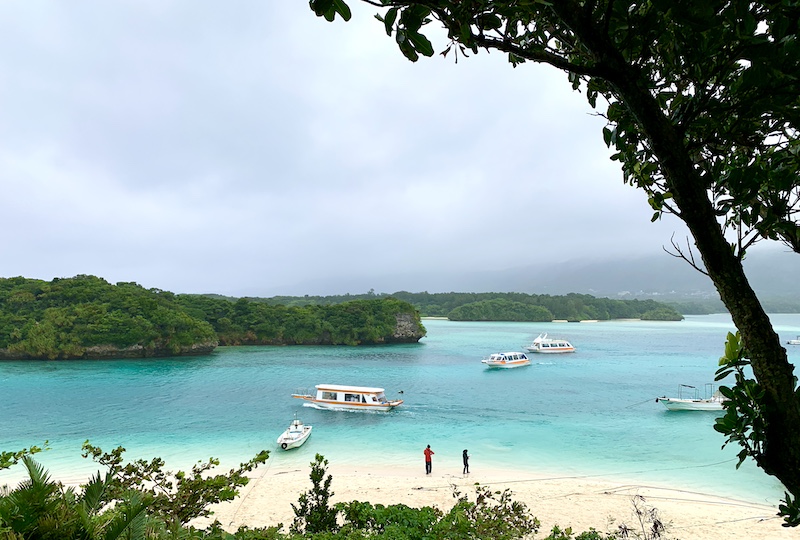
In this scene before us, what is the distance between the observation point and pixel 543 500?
33.0ft

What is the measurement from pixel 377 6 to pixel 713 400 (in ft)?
83.9

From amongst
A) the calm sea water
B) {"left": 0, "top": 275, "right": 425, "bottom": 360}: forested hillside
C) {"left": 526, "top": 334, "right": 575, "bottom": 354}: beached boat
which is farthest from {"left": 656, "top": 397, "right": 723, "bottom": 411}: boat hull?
{"left": 0, "top": 275, "right": 425, "bottom": 360}: forested hillside

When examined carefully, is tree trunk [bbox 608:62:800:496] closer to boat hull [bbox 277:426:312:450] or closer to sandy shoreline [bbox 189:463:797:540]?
sandy shoreline [bbox 189:463:797:540]

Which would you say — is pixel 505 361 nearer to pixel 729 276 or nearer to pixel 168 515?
pixel 168 515

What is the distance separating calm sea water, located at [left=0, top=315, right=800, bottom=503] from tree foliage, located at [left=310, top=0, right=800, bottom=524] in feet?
41.8

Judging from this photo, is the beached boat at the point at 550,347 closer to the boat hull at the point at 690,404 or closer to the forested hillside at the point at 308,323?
the forested hillside at the point at 308,323

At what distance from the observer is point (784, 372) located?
53.7 inches

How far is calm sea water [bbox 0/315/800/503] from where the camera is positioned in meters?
13.4

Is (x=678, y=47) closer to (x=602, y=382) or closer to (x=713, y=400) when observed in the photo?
(x=713, y=400)

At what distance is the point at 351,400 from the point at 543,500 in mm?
11808

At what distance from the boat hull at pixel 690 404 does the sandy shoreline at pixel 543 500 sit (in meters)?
10.7

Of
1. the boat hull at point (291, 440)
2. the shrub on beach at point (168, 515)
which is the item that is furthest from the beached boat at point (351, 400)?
the shrub on beach at point (168, 515)

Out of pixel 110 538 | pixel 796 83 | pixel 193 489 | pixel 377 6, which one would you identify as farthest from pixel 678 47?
pixel 193 489

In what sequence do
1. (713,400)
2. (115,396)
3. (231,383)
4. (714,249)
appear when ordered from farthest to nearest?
(231,383)
(115,396)
(713,400)
(714,249)
